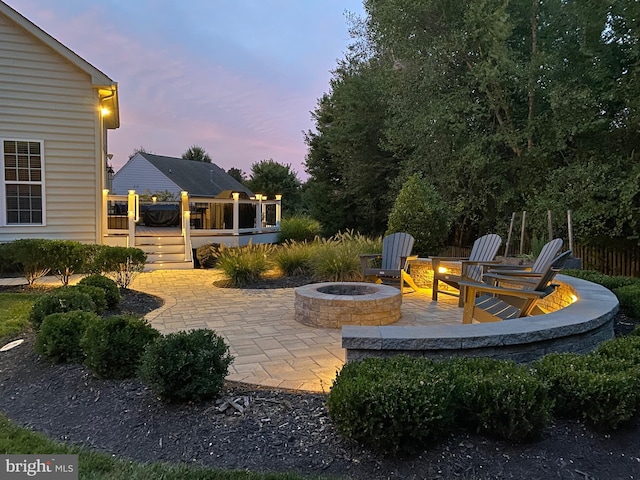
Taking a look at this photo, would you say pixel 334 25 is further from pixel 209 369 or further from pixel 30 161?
pixel 209 369

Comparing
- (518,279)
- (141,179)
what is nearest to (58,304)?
(518,279)

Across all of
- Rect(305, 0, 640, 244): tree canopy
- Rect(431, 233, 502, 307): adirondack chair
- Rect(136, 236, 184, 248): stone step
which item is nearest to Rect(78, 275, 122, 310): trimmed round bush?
Rect(431, 233, 502, 307): adirondack chair

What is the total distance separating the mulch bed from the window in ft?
22.1

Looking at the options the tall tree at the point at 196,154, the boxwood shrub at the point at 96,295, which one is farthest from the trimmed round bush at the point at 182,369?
the tall tree at the point at 196,154

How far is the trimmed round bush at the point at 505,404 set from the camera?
1935 millimetres

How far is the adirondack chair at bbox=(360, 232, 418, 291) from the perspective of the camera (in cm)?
607

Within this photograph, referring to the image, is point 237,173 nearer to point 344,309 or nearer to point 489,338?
point 344,309

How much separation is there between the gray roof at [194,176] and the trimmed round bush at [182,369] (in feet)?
63.5

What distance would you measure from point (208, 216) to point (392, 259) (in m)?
6.37

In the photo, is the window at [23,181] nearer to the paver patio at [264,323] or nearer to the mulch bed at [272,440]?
the paver patio at [264,323]

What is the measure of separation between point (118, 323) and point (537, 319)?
9.90ft

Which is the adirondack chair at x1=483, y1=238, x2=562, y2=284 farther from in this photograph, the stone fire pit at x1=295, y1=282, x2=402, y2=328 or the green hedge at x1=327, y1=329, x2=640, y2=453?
the green hedge at x1=327, y1=329, x2=640, y2=453

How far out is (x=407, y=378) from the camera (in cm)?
204

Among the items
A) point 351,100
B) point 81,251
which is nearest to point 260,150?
point 351,100
